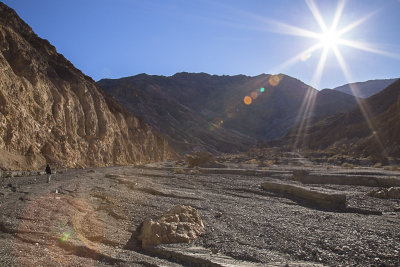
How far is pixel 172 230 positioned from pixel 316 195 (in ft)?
31.1

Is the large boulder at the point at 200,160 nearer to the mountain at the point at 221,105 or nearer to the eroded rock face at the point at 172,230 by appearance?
the eroded rock face at the point at 172,230

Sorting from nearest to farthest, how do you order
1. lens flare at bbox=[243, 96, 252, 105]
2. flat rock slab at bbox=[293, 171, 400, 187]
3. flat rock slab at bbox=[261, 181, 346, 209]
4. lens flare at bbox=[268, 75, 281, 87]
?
flat rock slab at bbox=[261, 181, 346, 209]
flat rock slab at bbox=[293, 171, 400, 187]
lens flare at bbox=[243, 96, 252, 105]
lens flare at bbox=[268, 75, 281, 87]

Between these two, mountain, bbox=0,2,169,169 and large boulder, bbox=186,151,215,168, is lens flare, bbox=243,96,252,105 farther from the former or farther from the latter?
large boulder, bbox=186,151,215,168

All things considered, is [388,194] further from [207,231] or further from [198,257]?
[198,257]

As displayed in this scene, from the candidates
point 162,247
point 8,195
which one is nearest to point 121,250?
point 162,247

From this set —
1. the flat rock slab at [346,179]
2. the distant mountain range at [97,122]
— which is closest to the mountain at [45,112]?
the distant mountain range at [97,122]

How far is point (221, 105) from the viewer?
153625 mm

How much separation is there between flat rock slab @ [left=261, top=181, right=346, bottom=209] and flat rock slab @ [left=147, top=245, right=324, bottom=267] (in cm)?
802

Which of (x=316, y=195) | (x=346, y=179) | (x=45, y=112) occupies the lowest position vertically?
(x=316, y=195)

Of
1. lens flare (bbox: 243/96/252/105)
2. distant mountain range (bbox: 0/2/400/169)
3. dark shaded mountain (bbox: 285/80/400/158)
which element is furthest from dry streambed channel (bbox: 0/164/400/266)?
lens flare (bbox: 243/96/252/105)

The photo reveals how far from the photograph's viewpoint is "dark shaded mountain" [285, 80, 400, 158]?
42.7 meters

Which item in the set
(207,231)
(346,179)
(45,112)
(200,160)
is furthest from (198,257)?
(200,160)

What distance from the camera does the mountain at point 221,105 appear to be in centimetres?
10125

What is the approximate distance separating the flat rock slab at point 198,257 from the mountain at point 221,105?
264 feet
